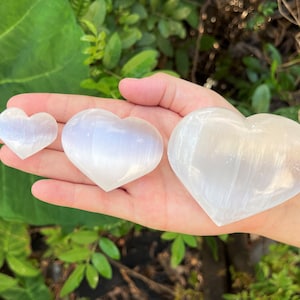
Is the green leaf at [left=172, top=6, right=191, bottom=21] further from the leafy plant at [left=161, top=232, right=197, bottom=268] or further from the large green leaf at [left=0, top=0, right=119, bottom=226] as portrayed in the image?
the leafy plant at [left=161, top=232, right=197, bottom=268]

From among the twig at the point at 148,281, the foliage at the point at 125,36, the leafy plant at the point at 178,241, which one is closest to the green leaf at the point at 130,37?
the foliage at the point at 125,36

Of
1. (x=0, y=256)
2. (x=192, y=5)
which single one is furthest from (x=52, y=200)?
(x=192, y=5)

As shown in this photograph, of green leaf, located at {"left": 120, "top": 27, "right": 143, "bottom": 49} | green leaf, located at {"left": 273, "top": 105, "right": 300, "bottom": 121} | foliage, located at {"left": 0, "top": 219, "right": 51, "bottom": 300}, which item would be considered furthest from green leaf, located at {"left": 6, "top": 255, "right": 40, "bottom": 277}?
green leaf, located at {"left": 273, "top": 105, "right": 300, "bottom": 121}

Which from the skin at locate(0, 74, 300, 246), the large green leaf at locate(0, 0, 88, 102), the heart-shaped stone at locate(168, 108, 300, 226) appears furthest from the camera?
the large green leaf at locate(0, 0, 88, 102)

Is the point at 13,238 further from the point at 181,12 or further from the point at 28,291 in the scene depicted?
the point at 181,12

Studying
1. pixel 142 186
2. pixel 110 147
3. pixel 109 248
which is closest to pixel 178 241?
pixel 109 248

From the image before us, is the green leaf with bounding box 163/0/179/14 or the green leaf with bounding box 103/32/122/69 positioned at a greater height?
the green leaf with bounding box 163/0/179/14

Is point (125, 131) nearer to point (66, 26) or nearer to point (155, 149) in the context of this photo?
point (155, 149)
